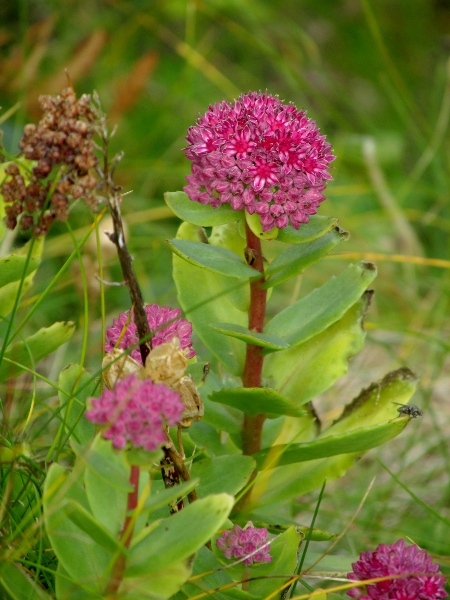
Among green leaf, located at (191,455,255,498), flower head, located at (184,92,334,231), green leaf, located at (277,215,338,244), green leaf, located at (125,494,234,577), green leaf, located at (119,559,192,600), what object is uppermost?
flower head, located at (184,92,334,231)

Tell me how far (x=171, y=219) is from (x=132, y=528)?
87.7 inches

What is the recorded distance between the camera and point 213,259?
1.19 meters

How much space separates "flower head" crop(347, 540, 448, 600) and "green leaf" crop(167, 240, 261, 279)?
18.5 inches

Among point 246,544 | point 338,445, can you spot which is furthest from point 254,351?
point 246,544

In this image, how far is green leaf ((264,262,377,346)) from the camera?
1.27m

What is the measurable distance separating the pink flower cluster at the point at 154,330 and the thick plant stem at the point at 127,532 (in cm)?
23

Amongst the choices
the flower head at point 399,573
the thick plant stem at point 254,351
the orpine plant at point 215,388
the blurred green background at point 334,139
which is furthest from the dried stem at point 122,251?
the blurred green background at point 334,139

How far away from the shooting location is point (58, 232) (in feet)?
9.30

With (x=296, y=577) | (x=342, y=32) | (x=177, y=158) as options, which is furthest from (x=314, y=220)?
(x=342, y=32)

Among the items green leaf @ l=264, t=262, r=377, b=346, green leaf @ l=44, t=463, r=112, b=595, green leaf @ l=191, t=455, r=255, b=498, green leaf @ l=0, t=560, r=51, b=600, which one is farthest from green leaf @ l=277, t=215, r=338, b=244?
green leaf @ l=0, t=560, r=51, b=600

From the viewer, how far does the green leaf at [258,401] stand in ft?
3.92

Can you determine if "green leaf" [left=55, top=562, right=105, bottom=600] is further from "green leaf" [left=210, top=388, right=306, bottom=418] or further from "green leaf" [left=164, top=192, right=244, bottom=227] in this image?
"green leaf" [left=164, top=192, right=244, bottom=227]

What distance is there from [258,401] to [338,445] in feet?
0.48

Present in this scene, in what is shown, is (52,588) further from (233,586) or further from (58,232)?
(58,232)
